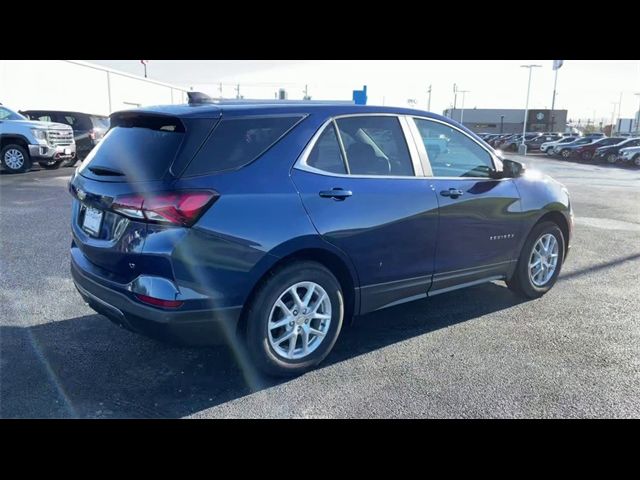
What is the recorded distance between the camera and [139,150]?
310 centimetres

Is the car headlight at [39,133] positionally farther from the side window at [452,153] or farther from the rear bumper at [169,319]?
the side window at [452,153]

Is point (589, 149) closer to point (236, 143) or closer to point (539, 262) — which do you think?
point (539, 262)

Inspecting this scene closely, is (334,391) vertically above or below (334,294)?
below

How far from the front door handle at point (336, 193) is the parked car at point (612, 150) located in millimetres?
32182

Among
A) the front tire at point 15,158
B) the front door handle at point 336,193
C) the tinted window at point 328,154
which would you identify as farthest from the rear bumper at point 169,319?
the front tire at point 15,158

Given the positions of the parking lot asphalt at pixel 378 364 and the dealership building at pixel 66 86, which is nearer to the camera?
the parking lot asphalt at pixel 378 364

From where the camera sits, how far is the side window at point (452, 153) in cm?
408

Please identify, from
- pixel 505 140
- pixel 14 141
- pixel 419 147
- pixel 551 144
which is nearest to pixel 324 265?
pixel 419 147

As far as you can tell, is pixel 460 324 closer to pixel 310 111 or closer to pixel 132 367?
pixel 310 111

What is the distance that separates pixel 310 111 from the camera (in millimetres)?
3447

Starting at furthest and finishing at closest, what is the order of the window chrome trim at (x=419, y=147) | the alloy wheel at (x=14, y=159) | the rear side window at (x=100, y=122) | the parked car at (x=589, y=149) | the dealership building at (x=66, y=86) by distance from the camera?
the parked car at (x=589, y=149)
the dealership building at (x=66, y=86)
the rear side window at (x=100, y=122)
the alloy wheel at (x=14, y=159)
the window chrome trim at (x=419, y=147)
